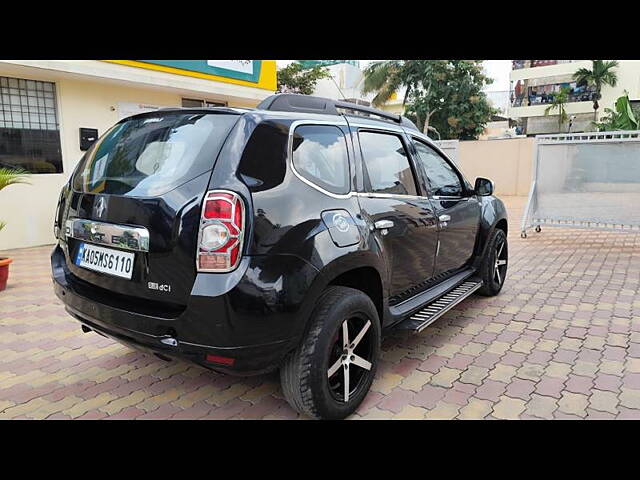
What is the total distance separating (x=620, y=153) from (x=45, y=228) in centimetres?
979

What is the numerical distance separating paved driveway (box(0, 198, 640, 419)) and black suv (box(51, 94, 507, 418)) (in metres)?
0.48

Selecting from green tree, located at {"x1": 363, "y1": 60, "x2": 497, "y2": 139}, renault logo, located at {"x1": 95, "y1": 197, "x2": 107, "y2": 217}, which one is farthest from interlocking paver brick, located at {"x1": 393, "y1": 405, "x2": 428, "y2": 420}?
green tree, located at {"x1": 363, "y1": 60, "x2": 497, "y2": 139}

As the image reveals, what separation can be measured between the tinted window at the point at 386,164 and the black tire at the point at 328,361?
830 millimetres

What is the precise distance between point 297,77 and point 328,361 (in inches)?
900

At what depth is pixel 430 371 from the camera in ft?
10.8

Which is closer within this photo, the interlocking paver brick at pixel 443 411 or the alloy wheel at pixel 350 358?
the alloy wheel at pixel 350 358

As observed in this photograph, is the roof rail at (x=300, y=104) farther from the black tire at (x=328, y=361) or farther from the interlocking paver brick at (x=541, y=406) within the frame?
the interlocking paver brick at (x=541, y=406)

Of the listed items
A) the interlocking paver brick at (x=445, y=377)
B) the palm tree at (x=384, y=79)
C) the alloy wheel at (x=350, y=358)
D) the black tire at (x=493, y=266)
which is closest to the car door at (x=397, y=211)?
the alloy wheel at (x=350, y=358)

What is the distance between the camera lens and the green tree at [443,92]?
24.9 metres

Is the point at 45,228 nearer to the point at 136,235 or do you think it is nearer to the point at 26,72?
the point at 26,72

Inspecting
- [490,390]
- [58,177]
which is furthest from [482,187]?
[58,177]

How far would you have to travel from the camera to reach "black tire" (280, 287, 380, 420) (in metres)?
2.38

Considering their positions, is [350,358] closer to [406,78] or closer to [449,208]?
[449,208]

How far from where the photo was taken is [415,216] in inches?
131
